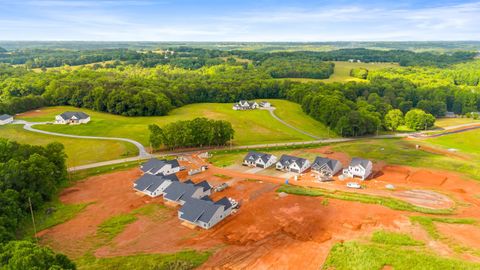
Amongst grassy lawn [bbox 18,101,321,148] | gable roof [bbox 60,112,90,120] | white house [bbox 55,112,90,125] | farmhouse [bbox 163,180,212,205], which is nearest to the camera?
farmhouse [bbox 163,180,212,205]

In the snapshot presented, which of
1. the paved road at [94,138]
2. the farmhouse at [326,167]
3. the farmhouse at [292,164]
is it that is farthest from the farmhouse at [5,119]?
the farmhouse at [326,167]

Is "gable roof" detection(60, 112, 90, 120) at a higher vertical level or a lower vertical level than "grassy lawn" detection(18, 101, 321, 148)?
higher

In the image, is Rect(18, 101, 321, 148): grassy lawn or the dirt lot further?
Rect(18, 101, 321, 148): grassy lawn

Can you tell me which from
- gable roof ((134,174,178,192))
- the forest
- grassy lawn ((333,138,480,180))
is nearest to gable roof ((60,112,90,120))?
the forest

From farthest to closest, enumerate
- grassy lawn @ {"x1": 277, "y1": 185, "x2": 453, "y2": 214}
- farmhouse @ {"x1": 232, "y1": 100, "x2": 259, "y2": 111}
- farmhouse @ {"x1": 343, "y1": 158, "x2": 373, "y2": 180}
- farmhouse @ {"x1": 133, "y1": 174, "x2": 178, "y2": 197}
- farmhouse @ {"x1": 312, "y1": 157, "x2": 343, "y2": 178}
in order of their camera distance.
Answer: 1. farmhouse @ {"x1": 232, "y1": 100, "x2": 259, "y2": 111}
2. farmhouse @ {"x1": 312, "y1": 157, "x2": 343, "y2": 178}
3. farmhouse @ {"x1": 343, "y1": 158, "x2": 373, "y2": 180}
4. farmhouse @ {"x1": 133, "y1": 174, "x2": 178, "y2": 197}
5. grassy lawn @ {"x1": 277, "y1": 185, "x2": 453, "y2": 214}

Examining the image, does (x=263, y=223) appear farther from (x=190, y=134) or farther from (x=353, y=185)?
(x=190, y=134)

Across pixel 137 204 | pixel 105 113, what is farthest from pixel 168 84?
pixel 137 204

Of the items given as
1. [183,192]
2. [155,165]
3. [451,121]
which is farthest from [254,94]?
[183,192]

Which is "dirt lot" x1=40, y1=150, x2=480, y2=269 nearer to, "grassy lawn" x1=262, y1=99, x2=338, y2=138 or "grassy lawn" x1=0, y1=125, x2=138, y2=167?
"grassy lawn" x1=0, y1=125, x2=138, y2=167
